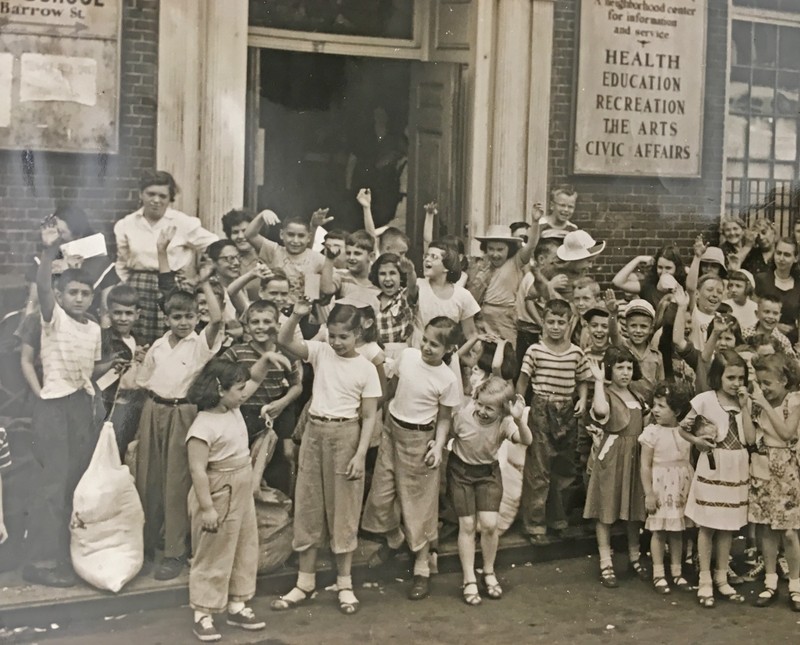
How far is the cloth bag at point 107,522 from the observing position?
6.07 meters

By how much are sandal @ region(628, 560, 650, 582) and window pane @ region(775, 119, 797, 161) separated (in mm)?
2861

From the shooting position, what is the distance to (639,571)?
23.7ft

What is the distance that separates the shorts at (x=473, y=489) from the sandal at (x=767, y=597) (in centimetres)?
157

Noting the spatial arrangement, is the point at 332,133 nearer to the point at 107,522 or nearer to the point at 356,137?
the point at 356,137

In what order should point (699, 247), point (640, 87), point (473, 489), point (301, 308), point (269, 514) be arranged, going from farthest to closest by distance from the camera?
point (699, 247) < point (640, 87) < point (473, 489) < point (269, 514) < point (301, 308)

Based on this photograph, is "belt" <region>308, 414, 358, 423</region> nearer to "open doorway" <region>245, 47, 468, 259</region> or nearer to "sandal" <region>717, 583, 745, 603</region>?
"open doorway" <region>245, 47, 468, 259</region>

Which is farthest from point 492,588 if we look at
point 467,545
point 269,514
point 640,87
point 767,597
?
point 640,87

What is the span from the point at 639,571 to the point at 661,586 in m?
0.25

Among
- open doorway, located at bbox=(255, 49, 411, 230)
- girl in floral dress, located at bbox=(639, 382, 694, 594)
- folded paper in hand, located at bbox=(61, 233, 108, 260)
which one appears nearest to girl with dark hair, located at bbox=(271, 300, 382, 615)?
open doorway, located at bbox=(255, 49, 411, 230)

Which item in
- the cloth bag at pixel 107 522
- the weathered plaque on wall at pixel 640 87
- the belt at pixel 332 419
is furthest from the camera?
the weathered plaque on wall at pixel 640 87

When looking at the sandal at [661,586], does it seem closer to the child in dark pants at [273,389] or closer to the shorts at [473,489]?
the shorts at [473,489]

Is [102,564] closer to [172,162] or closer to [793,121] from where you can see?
[172,162]

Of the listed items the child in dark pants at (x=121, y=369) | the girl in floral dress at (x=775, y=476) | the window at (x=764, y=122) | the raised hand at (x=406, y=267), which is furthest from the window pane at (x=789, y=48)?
the child in dark pants at (x=121, y=369)

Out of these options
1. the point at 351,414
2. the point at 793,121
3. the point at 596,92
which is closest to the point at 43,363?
the point at 351,414
